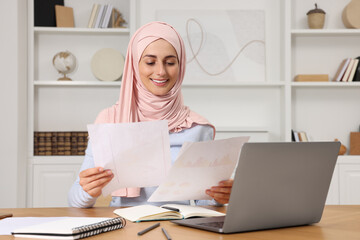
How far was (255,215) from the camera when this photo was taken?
1.02m

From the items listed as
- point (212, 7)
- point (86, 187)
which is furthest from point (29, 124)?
point (86, 187)

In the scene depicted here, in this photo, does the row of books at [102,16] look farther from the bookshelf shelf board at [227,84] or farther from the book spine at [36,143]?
the book spine at [36,143]

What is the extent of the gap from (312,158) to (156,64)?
2.82 ft

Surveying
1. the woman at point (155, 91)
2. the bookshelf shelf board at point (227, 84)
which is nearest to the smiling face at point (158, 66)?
the woman at point (155, 91)

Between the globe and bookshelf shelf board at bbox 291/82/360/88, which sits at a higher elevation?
the globe

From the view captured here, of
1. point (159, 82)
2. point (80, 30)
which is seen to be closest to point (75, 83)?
point (80, 30)

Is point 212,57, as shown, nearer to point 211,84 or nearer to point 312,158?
point 211,84

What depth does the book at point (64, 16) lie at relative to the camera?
142 inches

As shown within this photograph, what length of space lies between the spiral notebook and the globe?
2732 mm

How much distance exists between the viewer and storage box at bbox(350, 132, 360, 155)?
3607 mm

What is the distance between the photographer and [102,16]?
11.9ft

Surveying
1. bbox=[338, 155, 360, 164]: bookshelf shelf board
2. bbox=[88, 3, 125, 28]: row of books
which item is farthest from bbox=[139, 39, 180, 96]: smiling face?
bbox=[338, 155, 360, 164]: bookshelf shelf board

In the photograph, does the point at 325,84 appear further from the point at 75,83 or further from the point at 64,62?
the point at 64,62

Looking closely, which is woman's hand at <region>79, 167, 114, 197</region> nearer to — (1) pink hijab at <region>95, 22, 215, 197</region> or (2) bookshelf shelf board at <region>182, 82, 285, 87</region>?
(1) pink hijab at <region>95, 22, 215, 197</region>
